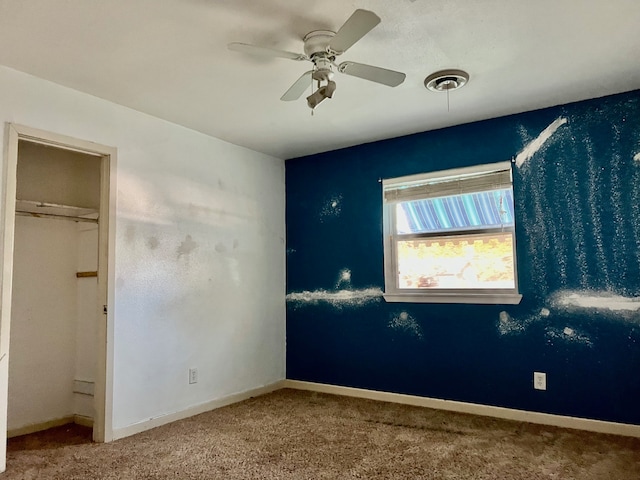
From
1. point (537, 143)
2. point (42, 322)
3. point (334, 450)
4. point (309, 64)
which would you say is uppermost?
point (309, 64)

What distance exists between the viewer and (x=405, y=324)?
399 centimetres

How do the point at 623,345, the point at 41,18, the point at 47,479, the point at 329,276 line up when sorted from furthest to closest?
the point at 329,276, the point at 623,345, the point at 47,479, the point at 41,18

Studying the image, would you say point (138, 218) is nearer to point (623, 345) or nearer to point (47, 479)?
point (47, 479)

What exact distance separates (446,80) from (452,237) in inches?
55.0

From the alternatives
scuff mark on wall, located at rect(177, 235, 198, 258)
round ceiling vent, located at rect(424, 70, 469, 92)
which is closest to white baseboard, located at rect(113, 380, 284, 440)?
scuff mark on wall, located at rect(177, 235, 198, 258)

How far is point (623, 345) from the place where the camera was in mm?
3092

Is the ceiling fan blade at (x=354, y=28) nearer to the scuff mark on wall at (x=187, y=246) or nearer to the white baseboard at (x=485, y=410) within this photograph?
the scuff mark on wall at (x=187, y=246)

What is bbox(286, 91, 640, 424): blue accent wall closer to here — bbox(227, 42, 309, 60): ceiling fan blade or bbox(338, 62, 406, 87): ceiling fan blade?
bbox(338, 62, 406, 87): ceiling fan blade

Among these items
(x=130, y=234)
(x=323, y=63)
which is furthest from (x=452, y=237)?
(x=130, y=234)

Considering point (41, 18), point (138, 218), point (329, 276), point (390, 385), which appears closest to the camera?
point (41, 18)

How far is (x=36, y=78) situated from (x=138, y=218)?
1.09 meters

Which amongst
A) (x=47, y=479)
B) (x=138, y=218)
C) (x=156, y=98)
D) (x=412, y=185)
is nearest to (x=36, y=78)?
(x=156, y=98)

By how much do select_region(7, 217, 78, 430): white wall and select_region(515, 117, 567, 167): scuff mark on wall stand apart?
363 cm

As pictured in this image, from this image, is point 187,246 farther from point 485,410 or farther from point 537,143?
point 537,143
